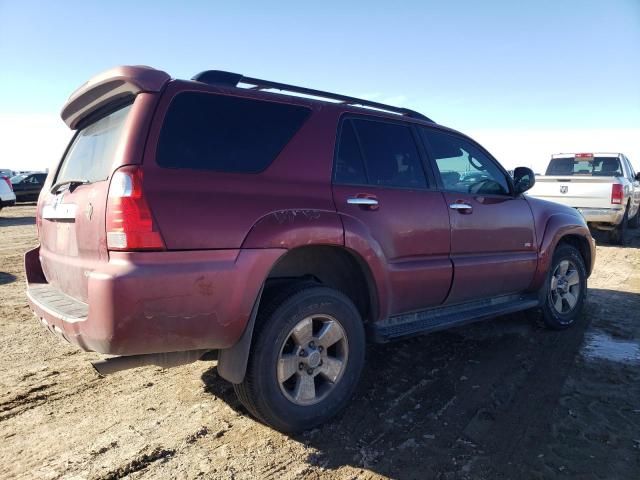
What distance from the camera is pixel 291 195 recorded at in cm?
273

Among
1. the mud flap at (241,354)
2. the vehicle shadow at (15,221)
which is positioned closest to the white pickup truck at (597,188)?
the mud flap at (241,354)

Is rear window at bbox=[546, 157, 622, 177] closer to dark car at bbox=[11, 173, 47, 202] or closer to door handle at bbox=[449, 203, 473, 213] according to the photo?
door handle at bbox=[449, 203, 473, 213]

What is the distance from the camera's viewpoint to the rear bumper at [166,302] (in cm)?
220

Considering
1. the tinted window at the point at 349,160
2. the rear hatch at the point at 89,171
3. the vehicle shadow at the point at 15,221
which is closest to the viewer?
the rear hatch at the point at 89,171

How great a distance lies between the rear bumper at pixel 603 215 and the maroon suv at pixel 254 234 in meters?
7.47

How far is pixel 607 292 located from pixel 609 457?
463 cm

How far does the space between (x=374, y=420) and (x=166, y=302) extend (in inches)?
59.5

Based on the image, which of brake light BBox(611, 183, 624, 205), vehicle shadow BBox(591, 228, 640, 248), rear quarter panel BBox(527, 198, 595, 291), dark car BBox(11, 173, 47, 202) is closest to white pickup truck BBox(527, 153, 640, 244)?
brake light BBox(611, 183, 624, 205)

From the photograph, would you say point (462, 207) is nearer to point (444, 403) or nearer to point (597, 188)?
point (444, 403)

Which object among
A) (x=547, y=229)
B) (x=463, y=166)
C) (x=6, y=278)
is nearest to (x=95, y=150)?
(x=463, y=166)

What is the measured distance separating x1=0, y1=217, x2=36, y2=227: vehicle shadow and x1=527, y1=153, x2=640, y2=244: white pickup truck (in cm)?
1483

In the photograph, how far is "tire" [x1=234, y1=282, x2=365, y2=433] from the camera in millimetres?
2596

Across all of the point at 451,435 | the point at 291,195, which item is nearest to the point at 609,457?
the point at 451,435

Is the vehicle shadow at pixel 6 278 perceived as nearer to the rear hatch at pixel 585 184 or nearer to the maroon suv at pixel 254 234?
the maroon suv at pixel 254 234
